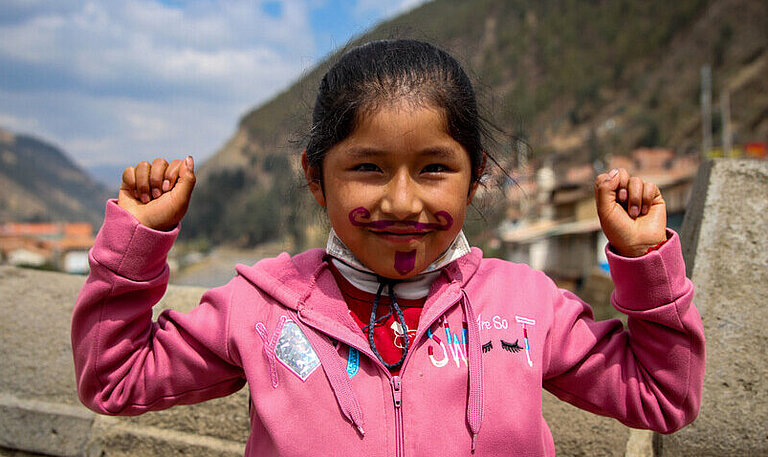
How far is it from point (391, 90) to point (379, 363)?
2.21ft

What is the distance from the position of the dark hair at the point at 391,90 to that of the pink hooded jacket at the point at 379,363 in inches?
15.3

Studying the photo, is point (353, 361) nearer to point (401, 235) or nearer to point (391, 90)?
point (401, 235)

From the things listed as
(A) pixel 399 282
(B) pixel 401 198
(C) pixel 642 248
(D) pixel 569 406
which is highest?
(B) pixel 401 198

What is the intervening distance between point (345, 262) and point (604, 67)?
74.3 metres

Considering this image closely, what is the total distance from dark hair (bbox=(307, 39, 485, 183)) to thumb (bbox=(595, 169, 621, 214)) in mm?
343

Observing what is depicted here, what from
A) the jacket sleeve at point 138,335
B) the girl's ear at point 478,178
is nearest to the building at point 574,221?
the girl's ear at point 478,178

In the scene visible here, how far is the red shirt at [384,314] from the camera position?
150 cm

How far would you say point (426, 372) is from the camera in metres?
1.41

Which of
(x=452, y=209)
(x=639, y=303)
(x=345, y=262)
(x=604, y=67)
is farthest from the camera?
(x=604, y=67)

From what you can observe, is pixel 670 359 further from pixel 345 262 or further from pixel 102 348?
pixel 102 348

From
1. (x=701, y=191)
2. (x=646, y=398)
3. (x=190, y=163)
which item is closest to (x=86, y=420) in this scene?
(x=190, y=163)

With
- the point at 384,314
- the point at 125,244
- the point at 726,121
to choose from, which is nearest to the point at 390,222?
the point at 384,314

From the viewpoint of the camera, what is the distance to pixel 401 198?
1.39 meters

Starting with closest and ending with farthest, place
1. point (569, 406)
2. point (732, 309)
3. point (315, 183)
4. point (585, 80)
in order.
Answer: point (315, 183), point (732, 309), point (569, 406), point (585, 80)
